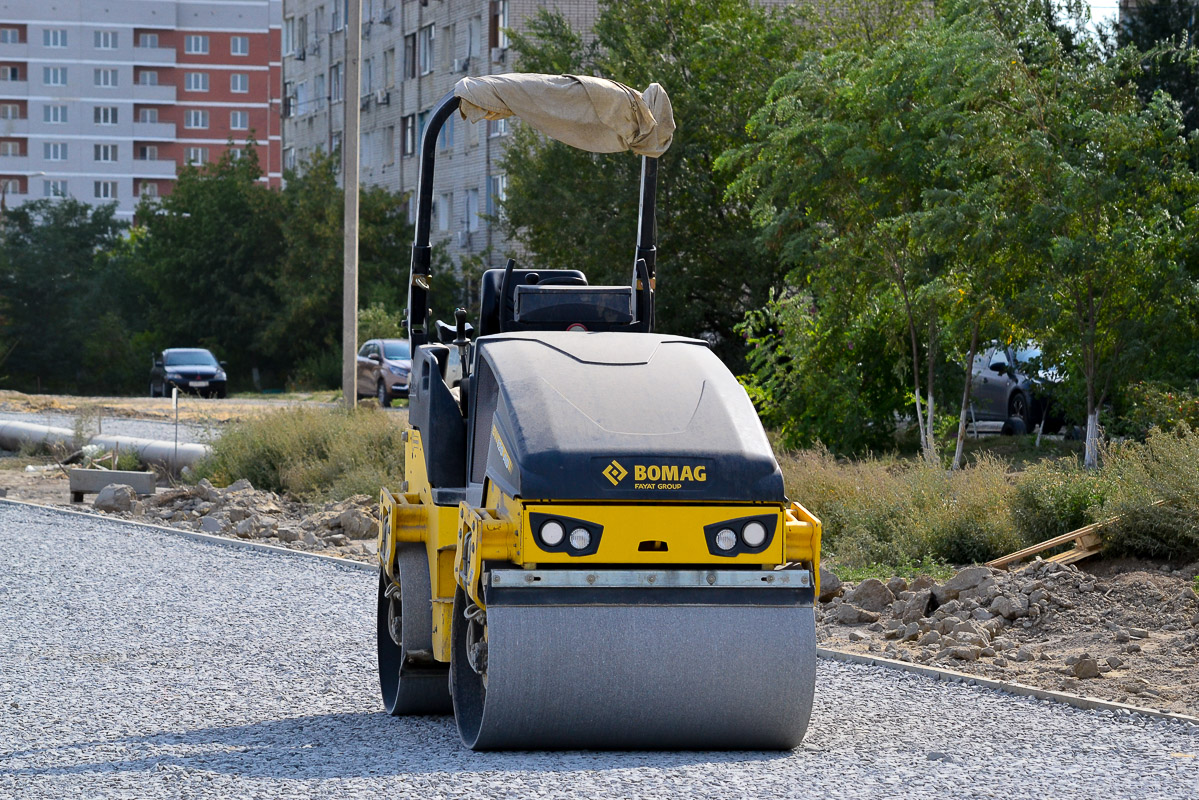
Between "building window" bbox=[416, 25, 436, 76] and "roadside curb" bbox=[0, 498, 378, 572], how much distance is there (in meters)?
37.9

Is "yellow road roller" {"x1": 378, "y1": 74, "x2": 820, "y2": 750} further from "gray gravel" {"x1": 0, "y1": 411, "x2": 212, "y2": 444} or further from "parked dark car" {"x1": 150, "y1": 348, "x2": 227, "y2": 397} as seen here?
"parked dark car" {"x1": 150, "y1": 348, "x2": 227, "y2": 397}

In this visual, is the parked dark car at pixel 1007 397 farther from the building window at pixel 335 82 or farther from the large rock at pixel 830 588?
the building window at pixel 335 82

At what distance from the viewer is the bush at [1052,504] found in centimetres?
1236

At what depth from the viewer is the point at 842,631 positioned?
34.4 ft

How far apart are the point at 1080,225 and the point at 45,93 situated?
11352 cm

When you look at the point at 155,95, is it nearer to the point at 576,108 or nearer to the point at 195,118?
the point at 195,118

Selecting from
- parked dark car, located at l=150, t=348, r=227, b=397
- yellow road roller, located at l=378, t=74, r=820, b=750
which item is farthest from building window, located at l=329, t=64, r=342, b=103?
yellow road roller, located at l=378, t=74, r=820, b=750

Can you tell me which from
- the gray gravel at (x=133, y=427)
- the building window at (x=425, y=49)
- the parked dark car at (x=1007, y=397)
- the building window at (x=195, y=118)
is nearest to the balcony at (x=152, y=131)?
the building window at (x=195, y=118)

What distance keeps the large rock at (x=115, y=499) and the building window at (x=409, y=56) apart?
38.9 meters

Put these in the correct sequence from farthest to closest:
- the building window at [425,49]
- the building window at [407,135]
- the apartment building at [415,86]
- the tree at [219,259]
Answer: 1. the tree at [219,259]
2. the building window at [407,135]
3. the building window at [425,49]
4. the apartment building at [415,86]

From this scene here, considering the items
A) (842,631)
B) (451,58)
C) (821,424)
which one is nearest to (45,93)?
(451,58)

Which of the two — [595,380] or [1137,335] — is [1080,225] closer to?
[1137,335]

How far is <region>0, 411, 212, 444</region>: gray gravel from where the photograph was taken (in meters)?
24.6

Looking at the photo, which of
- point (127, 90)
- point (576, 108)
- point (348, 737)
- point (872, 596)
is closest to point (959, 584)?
point (872, 596)
